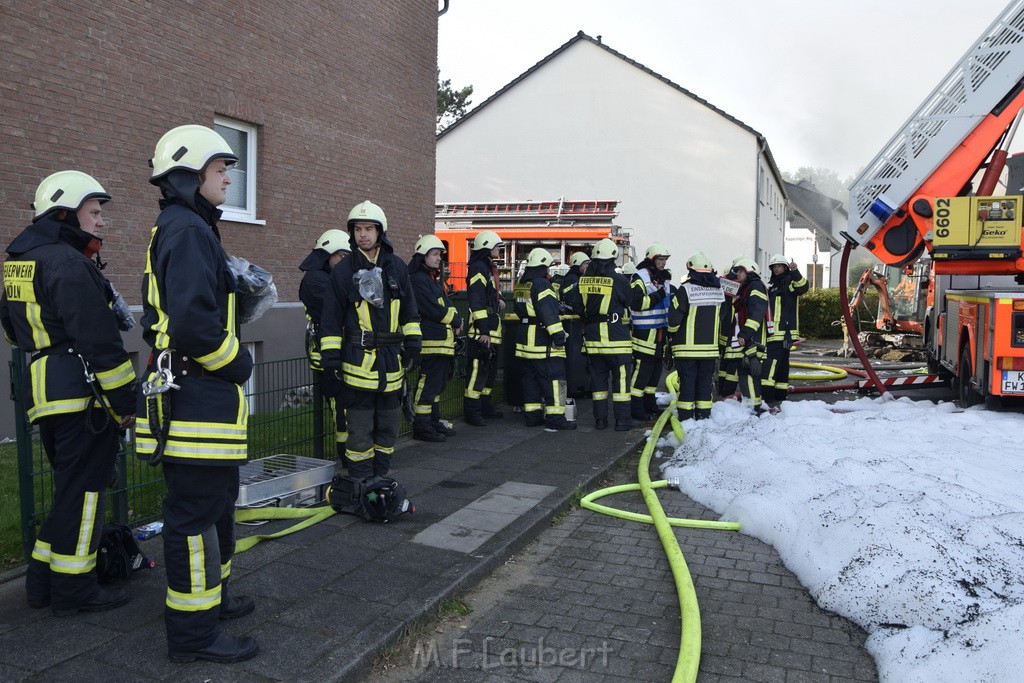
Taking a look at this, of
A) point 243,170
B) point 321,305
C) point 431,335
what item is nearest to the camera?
point 321,305

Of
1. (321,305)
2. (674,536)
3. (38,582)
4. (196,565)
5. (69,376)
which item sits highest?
(321,305)

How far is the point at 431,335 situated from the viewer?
7863mm

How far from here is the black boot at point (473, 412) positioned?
8.62m

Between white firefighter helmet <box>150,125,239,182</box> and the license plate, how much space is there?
7748 mm

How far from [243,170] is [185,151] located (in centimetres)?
694

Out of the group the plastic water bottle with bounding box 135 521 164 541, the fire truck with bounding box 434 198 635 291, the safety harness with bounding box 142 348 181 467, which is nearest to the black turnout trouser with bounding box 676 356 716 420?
the plastic water bottle with bounding box 135 521 164 541

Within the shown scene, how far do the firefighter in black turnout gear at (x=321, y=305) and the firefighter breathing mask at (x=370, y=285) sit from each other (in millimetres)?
816

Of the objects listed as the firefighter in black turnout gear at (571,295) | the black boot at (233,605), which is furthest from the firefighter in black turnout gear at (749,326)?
the black boot at (233,605)

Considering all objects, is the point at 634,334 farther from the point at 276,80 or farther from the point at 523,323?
the point at 276,80

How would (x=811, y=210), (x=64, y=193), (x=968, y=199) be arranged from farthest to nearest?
(x=811, y=210)
(x=968, y=199)
(x=64, y=193)

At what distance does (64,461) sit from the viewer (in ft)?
11.9

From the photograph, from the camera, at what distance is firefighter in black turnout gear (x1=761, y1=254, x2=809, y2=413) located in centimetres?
1032

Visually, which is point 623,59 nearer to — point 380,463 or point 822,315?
point 822,315

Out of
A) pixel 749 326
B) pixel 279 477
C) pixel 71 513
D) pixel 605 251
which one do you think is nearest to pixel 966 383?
pixel 749 326
